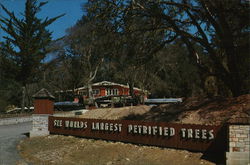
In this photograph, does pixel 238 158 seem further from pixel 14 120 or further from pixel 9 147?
pixel 14 120

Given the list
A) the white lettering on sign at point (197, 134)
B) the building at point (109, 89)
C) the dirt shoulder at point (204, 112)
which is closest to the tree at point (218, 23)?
the dirt shoulder at point (204, 112)

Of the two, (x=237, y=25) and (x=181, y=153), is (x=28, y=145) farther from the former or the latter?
(x=237, y=25)

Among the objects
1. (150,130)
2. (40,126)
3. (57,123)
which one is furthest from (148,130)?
(40,126)

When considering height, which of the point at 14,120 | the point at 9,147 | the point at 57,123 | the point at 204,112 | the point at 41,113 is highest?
the point at 204,112

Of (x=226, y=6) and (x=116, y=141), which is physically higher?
(x=226, y=6)

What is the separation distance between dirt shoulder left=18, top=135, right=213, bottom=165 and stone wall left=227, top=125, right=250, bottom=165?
2.58 ft

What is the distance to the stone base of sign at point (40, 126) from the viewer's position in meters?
15.1

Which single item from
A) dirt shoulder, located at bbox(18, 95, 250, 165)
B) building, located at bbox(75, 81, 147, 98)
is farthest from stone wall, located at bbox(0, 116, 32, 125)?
building, located at bbox(75, 81, 147, 98)

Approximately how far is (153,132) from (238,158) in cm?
339

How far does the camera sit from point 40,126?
49.8 ft

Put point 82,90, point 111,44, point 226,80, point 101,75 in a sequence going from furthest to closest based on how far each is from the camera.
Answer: point 101,75, point 82,90, point 111,44, point 226,80

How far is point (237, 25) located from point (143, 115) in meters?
6.16

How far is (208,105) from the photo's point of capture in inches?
487

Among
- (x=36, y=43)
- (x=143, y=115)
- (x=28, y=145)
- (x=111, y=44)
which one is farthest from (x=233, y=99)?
(x=36, y=43)
